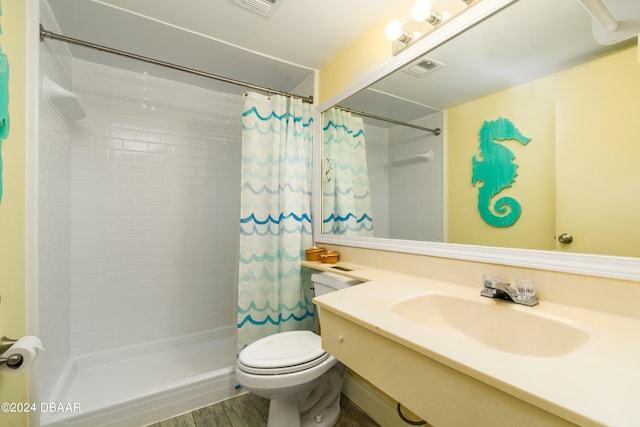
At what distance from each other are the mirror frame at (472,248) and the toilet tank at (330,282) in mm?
265

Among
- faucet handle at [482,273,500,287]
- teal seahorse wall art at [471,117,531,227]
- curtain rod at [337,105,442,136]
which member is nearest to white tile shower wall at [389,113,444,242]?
curtain rod at [337,105,442,136]

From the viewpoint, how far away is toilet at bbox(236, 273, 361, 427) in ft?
3.67

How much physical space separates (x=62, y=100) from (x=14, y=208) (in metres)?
0.79

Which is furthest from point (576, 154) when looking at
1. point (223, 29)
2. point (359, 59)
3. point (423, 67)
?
point (223, 29)

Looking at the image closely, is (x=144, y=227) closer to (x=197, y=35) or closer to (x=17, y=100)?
(x=17, y=100)

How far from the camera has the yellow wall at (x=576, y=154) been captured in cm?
73

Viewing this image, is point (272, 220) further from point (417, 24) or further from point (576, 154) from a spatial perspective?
point (576, 154)

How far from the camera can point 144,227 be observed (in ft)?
6.56

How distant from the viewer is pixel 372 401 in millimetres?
1423

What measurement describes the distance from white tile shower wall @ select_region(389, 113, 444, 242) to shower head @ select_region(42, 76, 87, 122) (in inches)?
69.9

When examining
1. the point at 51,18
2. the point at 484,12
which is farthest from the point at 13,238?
the point at 484,12

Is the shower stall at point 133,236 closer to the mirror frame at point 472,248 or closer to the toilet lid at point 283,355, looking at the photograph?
the toilet lid at point 283,355

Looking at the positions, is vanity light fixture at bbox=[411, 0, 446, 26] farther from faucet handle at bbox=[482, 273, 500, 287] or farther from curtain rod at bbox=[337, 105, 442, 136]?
faucet handle at bbox=[482, 273, 500, 287]

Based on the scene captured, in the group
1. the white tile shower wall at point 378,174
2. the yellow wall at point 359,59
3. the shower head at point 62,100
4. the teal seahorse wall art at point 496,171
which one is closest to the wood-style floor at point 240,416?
the white tile shower wall at point 378,174
